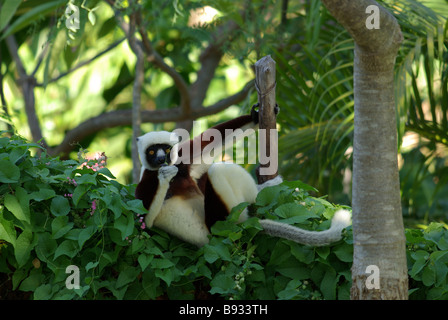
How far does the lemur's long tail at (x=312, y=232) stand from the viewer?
3.71 m

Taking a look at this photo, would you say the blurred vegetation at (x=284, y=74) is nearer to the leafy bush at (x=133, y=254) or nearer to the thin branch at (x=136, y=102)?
the thin branch at (x=136, y=102)

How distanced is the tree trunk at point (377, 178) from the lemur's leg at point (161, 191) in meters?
1.17

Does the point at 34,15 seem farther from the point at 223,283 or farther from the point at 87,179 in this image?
the point at 223,283

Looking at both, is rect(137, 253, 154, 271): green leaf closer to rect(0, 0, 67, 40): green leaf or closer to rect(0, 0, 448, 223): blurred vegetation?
rect(0, 0, 448, 223): blurred vegetation

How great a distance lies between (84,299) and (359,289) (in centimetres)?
165

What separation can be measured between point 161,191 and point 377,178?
138 cm

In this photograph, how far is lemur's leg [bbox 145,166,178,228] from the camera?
3771 millimetres

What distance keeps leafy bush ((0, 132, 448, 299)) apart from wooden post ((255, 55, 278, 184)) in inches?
21.3

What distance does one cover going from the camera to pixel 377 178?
317 centimetres

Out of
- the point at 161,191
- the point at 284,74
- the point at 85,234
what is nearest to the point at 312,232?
the point at 161,191

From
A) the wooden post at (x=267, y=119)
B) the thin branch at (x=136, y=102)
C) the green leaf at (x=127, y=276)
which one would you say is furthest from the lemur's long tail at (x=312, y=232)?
the thin branch at (x=136, y=102)

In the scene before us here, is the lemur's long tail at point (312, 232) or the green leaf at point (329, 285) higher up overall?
the lemur's long tail at point (312, 232)
